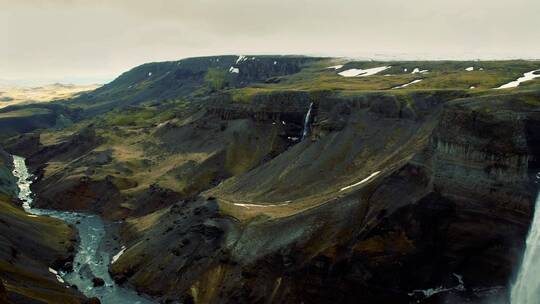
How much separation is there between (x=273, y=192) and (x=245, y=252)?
23.7 m

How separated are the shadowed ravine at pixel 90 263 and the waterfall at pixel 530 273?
51.3m

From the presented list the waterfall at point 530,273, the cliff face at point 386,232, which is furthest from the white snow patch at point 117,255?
the waterfall at point 530,273

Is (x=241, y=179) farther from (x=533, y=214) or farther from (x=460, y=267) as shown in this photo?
(x=533, y=214)

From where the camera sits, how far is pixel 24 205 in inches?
5704

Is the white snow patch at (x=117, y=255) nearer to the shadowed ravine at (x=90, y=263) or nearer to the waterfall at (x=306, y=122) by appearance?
the shadowed ravine at (x=90, y=263)

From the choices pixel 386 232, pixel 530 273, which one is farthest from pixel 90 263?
pixel 530 273

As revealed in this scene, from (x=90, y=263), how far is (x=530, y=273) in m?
72.6

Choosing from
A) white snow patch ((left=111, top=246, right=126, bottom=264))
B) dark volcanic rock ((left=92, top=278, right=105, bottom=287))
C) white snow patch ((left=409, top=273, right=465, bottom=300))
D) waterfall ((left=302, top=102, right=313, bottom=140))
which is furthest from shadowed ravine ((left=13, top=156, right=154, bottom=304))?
waterfall ((left=302, top=102, right=313, bottom=140))

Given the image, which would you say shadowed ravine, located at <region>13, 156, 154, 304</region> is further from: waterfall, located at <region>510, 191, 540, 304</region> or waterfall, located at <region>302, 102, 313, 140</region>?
waterfall, located at <region>302, 102, 313, 140</region>

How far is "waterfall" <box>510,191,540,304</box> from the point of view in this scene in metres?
64.4

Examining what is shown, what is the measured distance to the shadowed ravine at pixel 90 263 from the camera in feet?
286

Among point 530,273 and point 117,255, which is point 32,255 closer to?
point 117,255

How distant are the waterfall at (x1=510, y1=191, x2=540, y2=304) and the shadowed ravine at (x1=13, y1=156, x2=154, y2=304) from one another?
51308 mm

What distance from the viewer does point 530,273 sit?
66.0 metres
